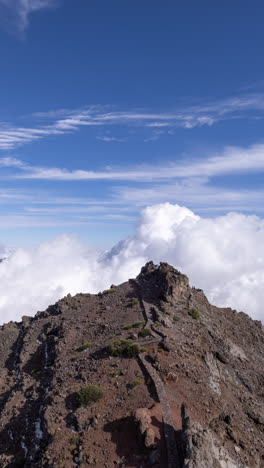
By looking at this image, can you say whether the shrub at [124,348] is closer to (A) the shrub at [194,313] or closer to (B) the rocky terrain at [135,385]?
(B) the rocky terrain at [135,385]

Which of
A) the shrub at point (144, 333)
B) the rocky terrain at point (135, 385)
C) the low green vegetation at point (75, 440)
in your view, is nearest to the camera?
the rocky terrain at point (135, 385)

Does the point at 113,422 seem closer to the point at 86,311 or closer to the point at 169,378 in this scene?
the point at 169,378

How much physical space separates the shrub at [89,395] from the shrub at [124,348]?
21.2 ft

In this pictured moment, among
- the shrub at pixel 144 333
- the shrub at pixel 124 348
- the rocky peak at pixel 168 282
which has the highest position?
the rocky peak at pixel 168 282

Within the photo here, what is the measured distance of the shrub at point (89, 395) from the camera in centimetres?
3575

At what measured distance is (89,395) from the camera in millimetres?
36062

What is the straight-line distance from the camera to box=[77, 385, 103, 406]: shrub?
35.8 metres

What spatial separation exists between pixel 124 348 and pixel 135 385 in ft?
21.3

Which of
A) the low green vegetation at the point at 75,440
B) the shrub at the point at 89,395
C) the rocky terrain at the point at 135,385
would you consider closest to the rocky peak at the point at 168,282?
the rocky terrain at the point at 135,385

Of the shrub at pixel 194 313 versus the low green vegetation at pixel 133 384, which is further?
→ the shrub at pixel 194 313

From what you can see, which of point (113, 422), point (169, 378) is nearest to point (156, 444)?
point (113, 422)

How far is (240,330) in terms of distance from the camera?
66688 millimetres

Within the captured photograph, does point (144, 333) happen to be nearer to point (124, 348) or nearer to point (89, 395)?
point (124, 348)

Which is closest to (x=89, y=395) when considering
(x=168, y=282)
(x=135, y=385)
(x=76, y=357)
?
(x=135, y=385)
